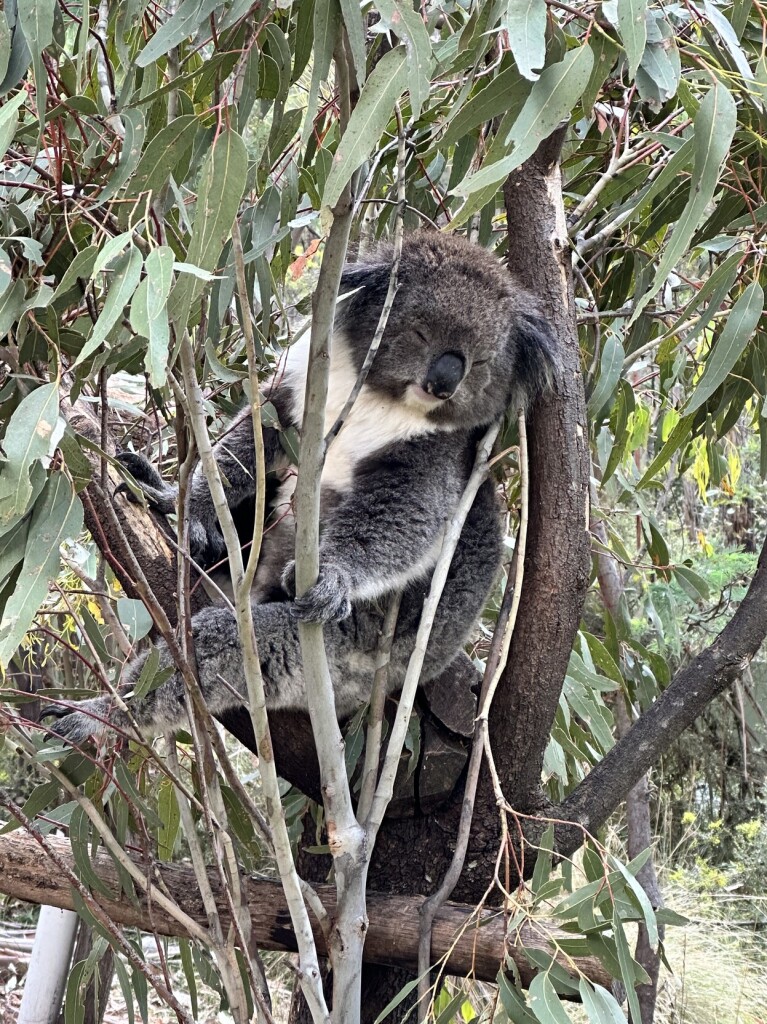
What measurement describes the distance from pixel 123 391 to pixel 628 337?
49.3 inches

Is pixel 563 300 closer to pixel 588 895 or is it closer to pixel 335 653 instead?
pixel 335 653

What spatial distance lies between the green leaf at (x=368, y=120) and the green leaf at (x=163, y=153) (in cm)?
28

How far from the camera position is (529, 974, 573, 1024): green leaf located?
1.42 metres

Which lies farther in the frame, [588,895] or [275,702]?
[275,702]

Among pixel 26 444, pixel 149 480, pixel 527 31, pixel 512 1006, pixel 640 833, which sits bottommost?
pixel 640 833

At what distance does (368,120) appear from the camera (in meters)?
1.11

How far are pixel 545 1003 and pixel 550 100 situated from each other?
1.18 metres

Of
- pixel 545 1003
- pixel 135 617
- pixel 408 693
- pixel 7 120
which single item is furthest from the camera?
pixel 408 693

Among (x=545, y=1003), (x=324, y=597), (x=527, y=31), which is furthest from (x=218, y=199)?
(x=545, y=1003)

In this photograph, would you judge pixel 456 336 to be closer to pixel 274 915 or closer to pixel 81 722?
pixel 81 722

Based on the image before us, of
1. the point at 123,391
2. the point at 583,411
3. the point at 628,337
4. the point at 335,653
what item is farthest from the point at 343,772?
the point at 628,337

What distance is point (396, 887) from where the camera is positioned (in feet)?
6.59

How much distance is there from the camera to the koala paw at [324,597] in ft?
4.89

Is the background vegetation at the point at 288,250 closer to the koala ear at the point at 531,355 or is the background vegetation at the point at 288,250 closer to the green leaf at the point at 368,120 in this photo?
the green leaf at the point at 368,120
